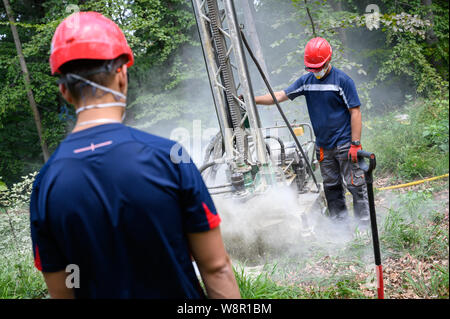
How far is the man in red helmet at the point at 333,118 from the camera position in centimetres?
453

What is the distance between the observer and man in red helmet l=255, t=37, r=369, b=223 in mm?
4531

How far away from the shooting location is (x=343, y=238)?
4.77 m

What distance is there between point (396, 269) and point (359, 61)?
11751 mm

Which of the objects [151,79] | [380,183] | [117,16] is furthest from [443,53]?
[151,79]

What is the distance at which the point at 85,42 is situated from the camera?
4.30 feet

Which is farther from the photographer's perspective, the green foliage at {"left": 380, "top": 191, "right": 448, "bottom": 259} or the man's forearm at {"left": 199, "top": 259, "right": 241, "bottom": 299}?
the green foliage at {"left": 380, "top": 191, "right": 448, "bottom": 259}

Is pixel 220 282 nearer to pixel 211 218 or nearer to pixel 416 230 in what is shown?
pixel 211 218

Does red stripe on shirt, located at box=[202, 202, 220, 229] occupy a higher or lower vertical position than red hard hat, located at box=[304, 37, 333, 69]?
higher

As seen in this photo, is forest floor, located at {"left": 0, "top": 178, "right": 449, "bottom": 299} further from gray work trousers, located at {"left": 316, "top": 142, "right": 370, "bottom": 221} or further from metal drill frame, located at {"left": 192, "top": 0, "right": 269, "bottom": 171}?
metal drill frame, located at {"left": 192, "top": 0, "right": 269, "bottom": 171}

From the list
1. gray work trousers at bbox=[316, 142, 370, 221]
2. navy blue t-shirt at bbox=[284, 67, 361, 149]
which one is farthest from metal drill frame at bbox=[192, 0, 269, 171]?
gray work trousers at bbox=[316, 142, 370, 221]

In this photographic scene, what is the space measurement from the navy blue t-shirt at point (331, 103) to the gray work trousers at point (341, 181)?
14 centimetres

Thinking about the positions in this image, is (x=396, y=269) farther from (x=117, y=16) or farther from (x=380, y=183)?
(x=117, y=16)

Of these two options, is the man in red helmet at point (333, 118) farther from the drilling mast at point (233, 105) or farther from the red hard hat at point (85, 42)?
the red hard hat at point (85, 42)

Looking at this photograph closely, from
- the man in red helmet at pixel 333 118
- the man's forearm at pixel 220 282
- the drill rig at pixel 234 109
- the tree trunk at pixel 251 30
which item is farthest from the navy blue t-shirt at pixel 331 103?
the tree trunk at pixel 251 30
